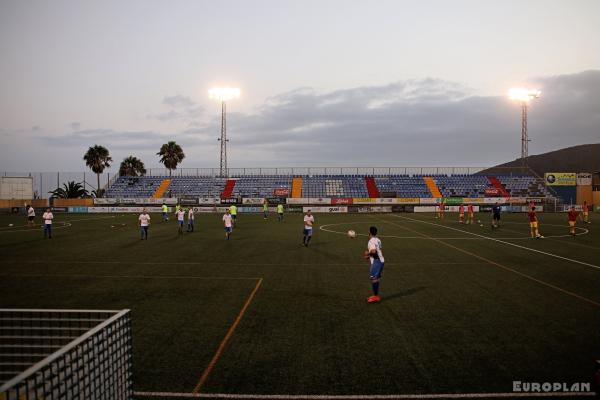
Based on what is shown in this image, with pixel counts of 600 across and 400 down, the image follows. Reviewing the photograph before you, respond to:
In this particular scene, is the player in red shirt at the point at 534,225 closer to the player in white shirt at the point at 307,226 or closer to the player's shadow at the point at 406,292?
the player in white shirt at the point at 307,226

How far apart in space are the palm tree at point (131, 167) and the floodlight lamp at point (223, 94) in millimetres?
29441

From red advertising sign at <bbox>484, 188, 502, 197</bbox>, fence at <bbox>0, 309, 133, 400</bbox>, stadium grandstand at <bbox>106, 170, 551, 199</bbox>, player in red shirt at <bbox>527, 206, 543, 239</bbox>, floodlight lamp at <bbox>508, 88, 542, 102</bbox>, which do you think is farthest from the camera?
stadium grandstand at <bbox>106, 170, 551, 199</bbox>

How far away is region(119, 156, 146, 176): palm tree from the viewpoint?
8100 cm

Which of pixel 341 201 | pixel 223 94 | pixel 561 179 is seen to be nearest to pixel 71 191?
pixel 223 94

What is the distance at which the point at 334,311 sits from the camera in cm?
950

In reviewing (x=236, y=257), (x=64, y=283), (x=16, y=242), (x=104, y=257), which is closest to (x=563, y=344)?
(x=236, y=257)

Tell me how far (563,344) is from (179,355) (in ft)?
24.7

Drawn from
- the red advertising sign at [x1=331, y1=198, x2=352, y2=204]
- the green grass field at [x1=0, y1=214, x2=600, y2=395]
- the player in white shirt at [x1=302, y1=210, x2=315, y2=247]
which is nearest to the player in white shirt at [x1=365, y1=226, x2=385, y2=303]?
the green grass field at [x1=0, y1=214, x2=600, y2=395]

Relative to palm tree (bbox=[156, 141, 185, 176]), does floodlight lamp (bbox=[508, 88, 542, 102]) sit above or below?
above

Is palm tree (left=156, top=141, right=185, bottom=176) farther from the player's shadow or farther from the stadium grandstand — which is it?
the player's shadow
